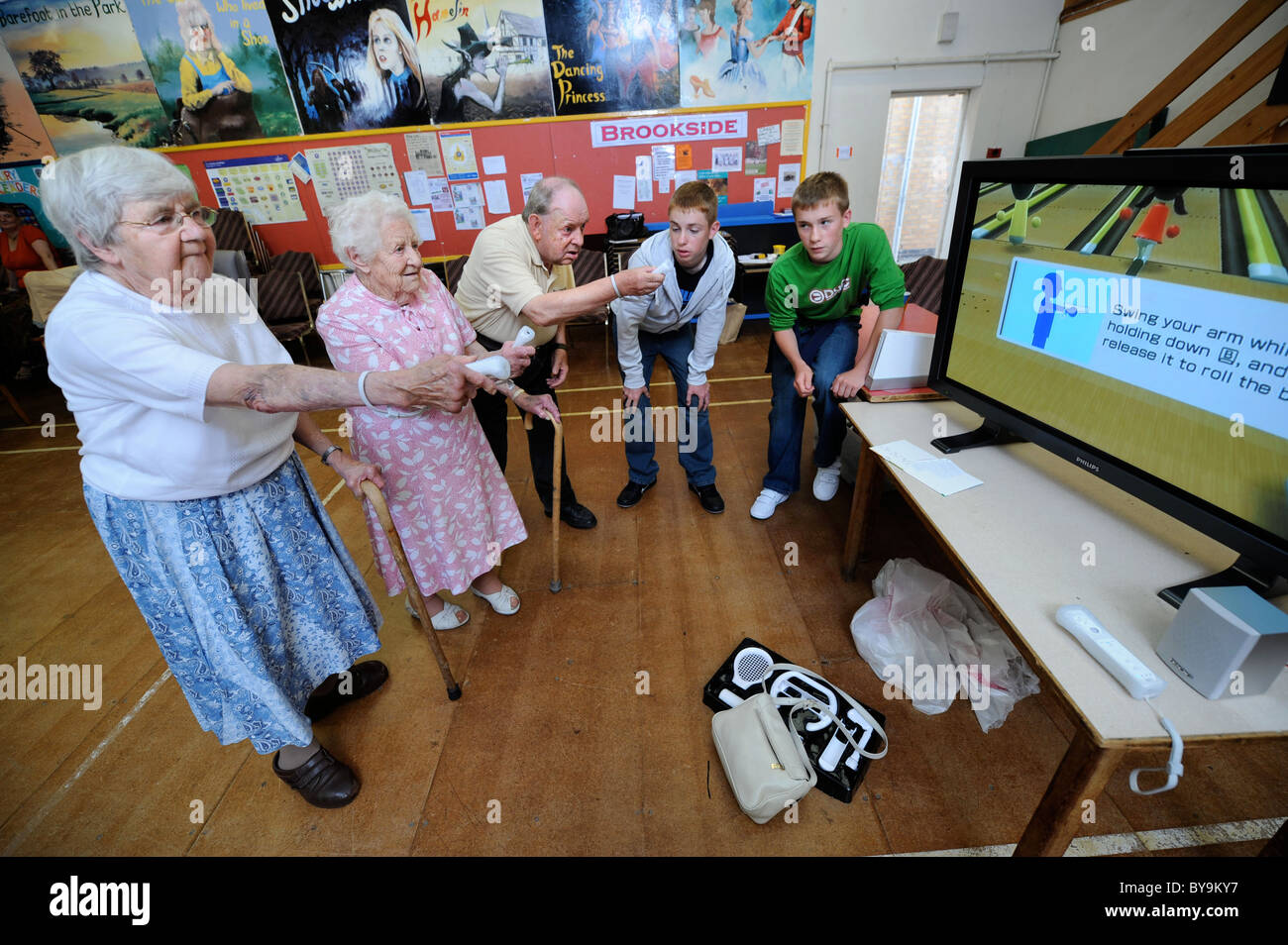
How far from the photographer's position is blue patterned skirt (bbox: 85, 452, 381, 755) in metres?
1.22

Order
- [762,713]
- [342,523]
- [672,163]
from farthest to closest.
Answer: [672,163]
[342,523]
[762,713]

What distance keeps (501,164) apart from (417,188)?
90cm

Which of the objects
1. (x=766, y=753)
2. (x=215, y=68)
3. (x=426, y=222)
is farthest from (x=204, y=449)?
(x=215, y=68)

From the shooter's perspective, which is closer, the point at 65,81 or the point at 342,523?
the point at 342,523

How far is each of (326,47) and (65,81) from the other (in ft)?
8.60

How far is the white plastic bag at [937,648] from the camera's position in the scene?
5.49ft

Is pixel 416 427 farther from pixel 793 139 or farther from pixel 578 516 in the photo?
pixel 793 139

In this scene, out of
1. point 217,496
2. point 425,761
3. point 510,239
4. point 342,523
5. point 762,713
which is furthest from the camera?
point 342,523

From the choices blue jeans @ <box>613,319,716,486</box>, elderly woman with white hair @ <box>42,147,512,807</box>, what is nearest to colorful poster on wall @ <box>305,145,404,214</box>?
blue jeans @ <box>613,319,716,486</box>

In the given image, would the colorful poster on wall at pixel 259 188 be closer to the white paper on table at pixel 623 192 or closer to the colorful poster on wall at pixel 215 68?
the colorful poster on wall at pixel 215 68

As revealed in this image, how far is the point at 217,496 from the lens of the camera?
125 cm

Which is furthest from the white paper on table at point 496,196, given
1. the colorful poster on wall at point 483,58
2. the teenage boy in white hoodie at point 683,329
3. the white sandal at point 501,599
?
the white sandal at point 501,599
